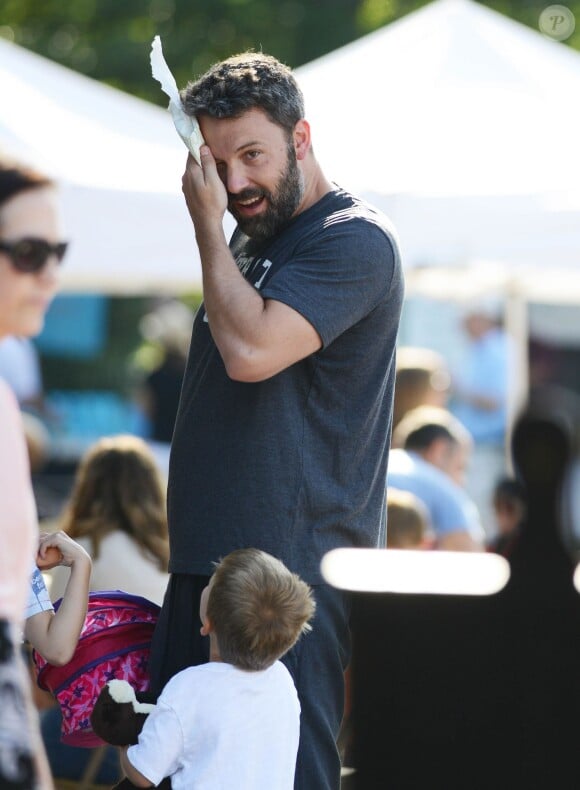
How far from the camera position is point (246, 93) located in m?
2.57

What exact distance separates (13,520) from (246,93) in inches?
45.5

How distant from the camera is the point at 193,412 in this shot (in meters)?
2.59

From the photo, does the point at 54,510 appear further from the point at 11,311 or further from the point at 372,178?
the point at 11,311

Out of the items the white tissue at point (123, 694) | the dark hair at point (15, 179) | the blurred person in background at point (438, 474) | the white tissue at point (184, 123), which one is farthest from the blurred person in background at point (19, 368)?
the dark hair at point (15, 179)

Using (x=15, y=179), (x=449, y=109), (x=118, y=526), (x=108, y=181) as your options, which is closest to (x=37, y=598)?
(x=15, y=179)

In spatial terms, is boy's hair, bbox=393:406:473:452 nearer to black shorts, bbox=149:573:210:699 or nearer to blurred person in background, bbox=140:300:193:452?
blurred person in background, bbox=140:300:193:452

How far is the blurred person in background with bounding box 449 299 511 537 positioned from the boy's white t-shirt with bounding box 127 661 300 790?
4933 mm

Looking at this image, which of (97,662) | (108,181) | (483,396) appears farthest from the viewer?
(483,396)

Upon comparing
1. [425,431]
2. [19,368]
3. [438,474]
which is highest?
[425,431]

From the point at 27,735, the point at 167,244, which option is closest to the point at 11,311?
the point at 27,735

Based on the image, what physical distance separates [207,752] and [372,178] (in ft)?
9.14

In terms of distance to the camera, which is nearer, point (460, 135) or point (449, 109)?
point (460, 135)

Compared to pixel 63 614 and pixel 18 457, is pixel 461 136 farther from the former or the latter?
pixel 18 457

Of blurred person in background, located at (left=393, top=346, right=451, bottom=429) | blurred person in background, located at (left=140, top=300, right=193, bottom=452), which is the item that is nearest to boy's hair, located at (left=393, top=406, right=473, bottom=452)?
blurred person in background, located at (left=393, top=346, right=451, bottom=429)
